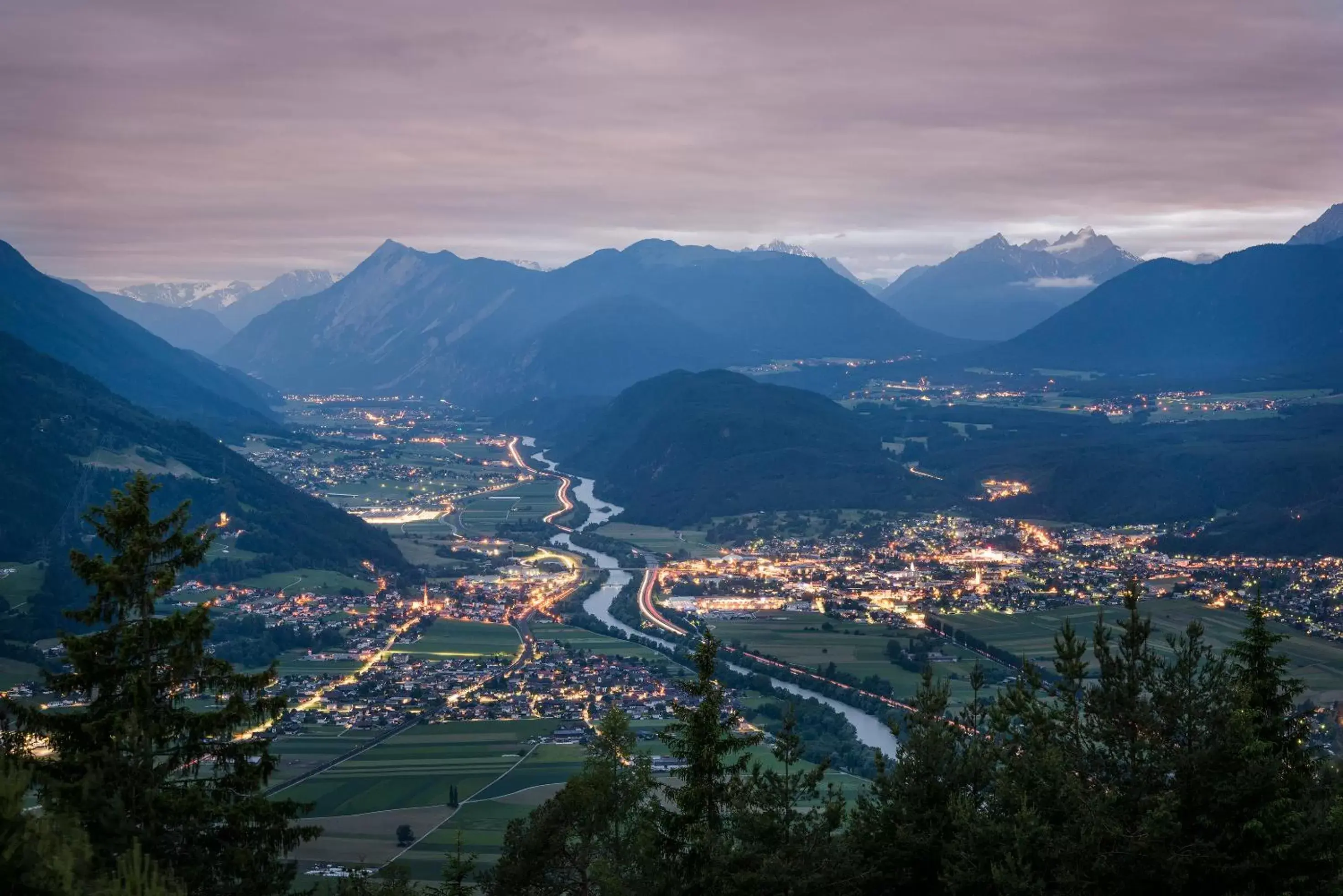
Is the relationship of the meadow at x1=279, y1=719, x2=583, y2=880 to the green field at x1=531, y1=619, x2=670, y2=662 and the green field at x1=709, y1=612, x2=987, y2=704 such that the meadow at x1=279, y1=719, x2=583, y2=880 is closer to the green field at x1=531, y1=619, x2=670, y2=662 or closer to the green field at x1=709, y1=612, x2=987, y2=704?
the green field at x1=531, y1=619, x2=670, y2=662

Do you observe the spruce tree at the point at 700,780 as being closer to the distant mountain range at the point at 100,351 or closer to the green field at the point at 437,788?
the green field at the point at 437,788

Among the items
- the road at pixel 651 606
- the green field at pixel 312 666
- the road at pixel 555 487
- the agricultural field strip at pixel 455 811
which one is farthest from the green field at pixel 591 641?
the road at pixel 555 487

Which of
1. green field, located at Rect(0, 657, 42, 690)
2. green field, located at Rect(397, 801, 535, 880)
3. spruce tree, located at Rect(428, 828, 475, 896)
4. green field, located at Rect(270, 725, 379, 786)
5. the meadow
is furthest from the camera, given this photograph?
Result: green field, located at Rect(0, 657, 42, 690)

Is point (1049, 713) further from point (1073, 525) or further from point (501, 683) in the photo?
point (1073, 525)

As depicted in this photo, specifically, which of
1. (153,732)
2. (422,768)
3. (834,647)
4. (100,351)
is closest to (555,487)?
(100,351)

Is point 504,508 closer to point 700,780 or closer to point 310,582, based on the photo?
point 310,582

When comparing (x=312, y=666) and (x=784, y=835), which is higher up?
(x=784, y=835)

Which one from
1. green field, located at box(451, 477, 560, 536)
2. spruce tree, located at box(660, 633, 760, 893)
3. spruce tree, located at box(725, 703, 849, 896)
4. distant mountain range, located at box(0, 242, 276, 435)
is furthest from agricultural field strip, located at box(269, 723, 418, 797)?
distant mountain range, located at box(0, 242, 276, 435)
